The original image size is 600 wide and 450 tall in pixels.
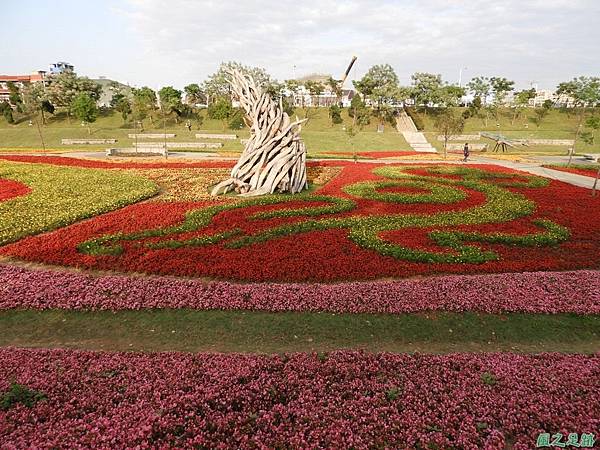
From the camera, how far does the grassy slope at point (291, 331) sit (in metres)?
6.74

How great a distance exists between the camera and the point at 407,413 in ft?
15.8

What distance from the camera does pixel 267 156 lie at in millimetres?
18328

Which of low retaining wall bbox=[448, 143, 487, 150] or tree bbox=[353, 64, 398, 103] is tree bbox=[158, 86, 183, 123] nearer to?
tree bbox=[353, 64, 398, 103]

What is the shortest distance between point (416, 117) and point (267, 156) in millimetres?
53921

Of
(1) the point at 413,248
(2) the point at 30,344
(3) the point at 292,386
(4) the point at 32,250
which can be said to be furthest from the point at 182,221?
(3) the point at 292,386

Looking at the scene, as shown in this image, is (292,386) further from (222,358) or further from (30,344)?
(30,344)

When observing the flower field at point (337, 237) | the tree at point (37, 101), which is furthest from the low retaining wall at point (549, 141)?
the tree at point (37, 101)

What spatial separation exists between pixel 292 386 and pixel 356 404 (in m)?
0.94

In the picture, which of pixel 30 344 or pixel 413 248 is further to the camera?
pixel 413 248

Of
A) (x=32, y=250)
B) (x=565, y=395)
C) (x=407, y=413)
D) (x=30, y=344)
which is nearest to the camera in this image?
(x=407, y=413)

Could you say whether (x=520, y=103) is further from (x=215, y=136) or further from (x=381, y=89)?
(x=215, y=136)

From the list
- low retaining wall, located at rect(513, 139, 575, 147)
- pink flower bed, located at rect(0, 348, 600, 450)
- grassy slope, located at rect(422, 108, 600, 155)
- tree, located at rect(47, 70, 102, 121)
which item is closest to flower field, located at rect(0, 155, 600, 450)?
pink flower bed, located at rect(0, 348, 600, 450)

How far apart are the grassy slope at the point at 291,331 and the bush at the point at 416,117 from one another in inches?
2238

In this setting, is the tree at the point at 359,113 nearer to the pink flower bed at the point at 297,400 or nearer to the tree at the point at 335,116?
the tree at the point at 335,116
